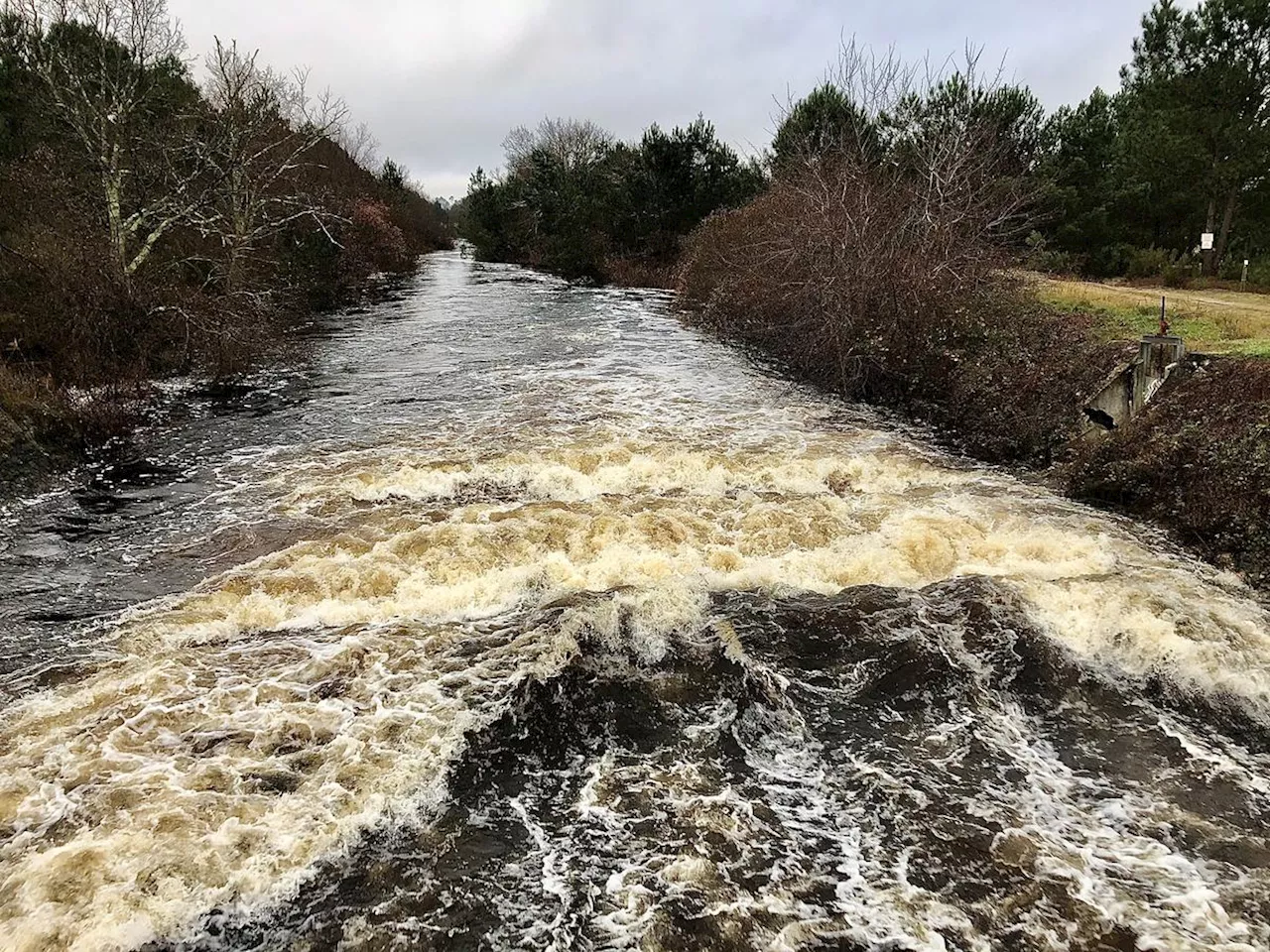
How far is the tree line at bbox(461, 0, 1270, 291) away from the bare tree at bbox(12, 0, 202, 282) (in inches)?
574

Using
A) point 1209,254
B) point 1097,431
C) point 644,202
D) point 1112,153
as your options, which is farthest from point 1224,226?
point 644,202

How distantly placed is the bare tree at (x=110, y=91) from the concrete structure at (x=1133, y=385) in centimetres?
1581

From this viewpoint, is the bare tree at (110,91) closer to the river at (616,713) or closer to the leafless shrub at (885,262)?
the river at (616,713)

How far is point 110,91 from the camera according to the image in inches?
626

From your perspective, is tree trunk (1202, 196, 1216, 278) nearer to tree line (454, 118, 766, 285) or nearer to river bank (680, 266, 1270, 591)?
river bank (680, 266, 1270, 591)

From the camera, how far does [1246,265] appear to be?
1973 centimetres

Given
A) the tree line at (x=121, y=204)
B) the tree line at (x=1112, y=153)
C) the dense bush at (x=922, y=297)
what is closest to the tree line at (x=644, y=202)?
the tree line at (x=1112, y=153)

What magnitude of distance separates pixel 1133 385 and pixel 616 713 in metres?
9.08

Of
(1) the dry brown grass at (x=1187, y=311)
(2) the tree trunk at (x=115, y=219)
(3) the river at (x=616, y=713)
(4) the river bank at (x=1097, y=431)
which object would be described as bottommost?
(3) the river at (x=616, y=713)

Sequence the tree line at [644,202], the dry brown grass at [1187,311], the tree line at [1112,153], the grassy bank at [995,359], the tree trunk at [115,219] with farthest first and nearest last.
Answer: the tree line at [644,202] → the tree line at [1112,153] → the tree trunk at [115,219] → the dry brown grass at [1187,311] → the grassy bank at [995,359]

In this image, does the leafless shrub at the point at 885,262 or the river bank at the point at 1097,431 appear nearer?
the river bank at the point at 1097,431

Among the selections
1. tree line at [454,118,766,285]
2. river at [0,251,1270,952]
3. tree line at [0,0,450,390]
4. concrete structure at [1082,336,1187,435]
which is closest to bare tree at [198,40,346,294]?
tree line at [0,0,450,390]

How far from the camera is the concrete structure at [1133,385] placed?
10.4m

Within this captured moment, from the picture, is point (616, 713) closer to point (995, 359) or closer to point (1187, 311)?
point (995, 359)
